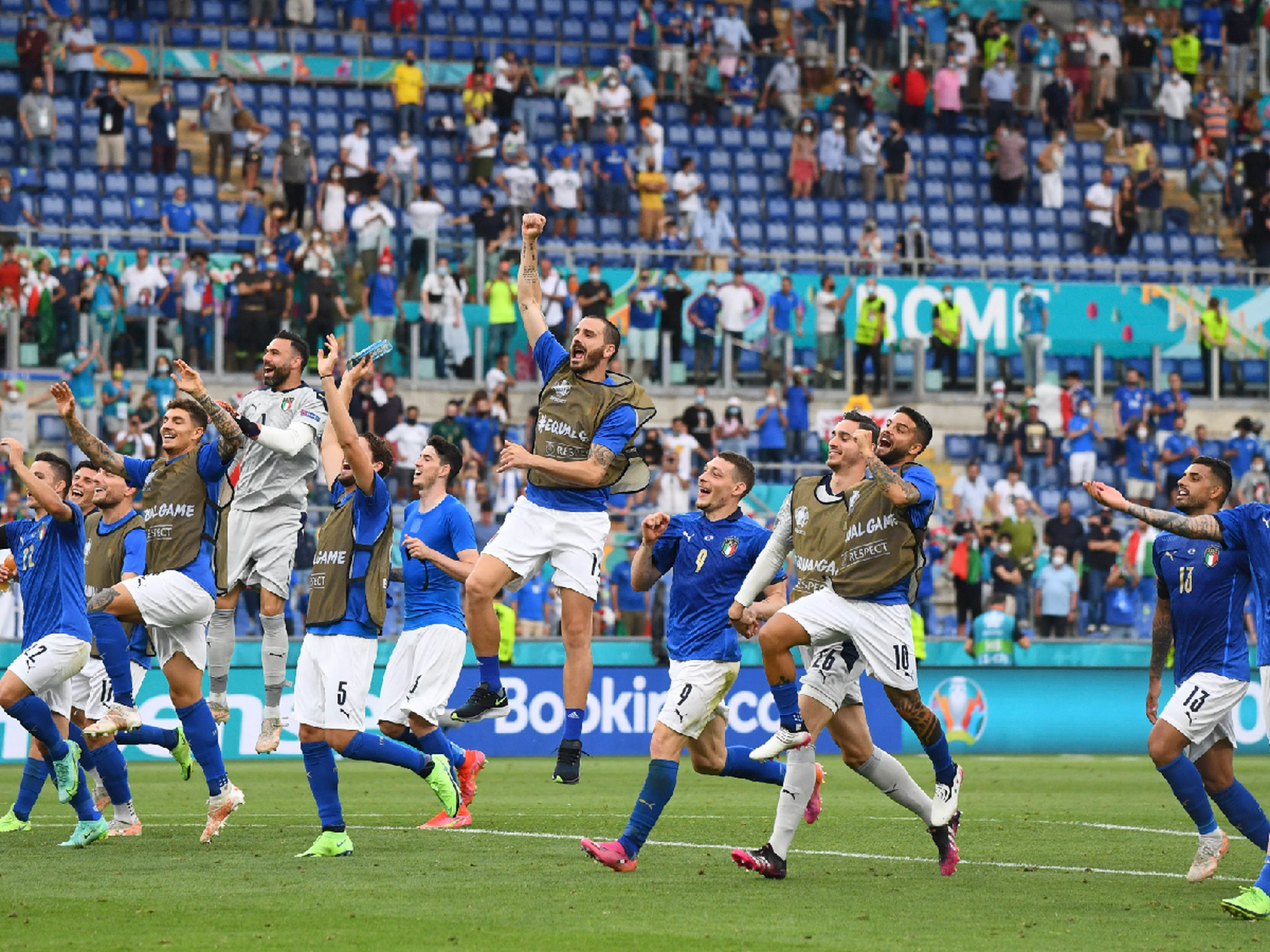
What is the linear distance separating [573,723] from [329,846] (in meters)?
1.63

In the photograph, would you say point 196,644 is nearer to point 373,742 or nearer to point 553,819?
point 373,742

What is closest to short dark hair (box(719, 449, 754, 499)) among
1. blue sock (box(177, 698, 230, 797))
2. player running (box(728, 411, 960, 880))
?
player running (box(728, 411, 960, 880))

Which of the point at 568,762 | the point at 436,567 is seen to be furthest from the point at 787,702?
the point at 436,567

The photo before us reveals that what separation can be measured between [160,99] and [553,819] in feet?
67.4

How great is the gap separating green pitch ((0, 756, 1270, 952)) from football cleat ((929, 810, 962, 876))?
0.12 m

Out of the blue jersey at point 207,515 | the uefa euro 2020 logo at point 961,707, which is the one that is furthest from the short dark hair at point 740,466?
the uefa euro 2020 logo at point 961,707

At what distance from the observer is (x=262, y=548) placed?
14.0m

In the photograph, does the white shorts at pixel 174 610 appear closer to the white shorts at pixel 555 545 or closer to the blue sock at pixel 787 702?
the white shorts at pixel 555 545

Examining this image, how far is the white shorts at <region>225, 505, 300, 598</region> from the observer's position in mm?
14023

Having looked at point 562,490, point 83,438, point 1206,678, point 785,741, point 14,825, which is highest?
point 83,438

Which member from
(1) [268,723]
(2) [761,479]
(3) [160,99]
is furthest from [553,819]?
(3) [160,99]

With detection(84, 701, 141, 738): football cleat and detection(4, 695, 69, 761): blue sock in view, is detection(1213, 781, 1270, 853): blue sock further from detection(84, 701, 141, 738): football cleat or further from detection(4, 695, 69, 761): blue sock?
detection(4, 695, 69, 761): blue sock

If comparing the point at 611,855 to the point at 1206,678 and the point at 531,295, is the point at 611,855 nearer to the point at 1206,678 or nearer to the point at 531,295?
the point at 1206,678

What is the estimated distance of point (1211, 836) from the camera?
1093cm
